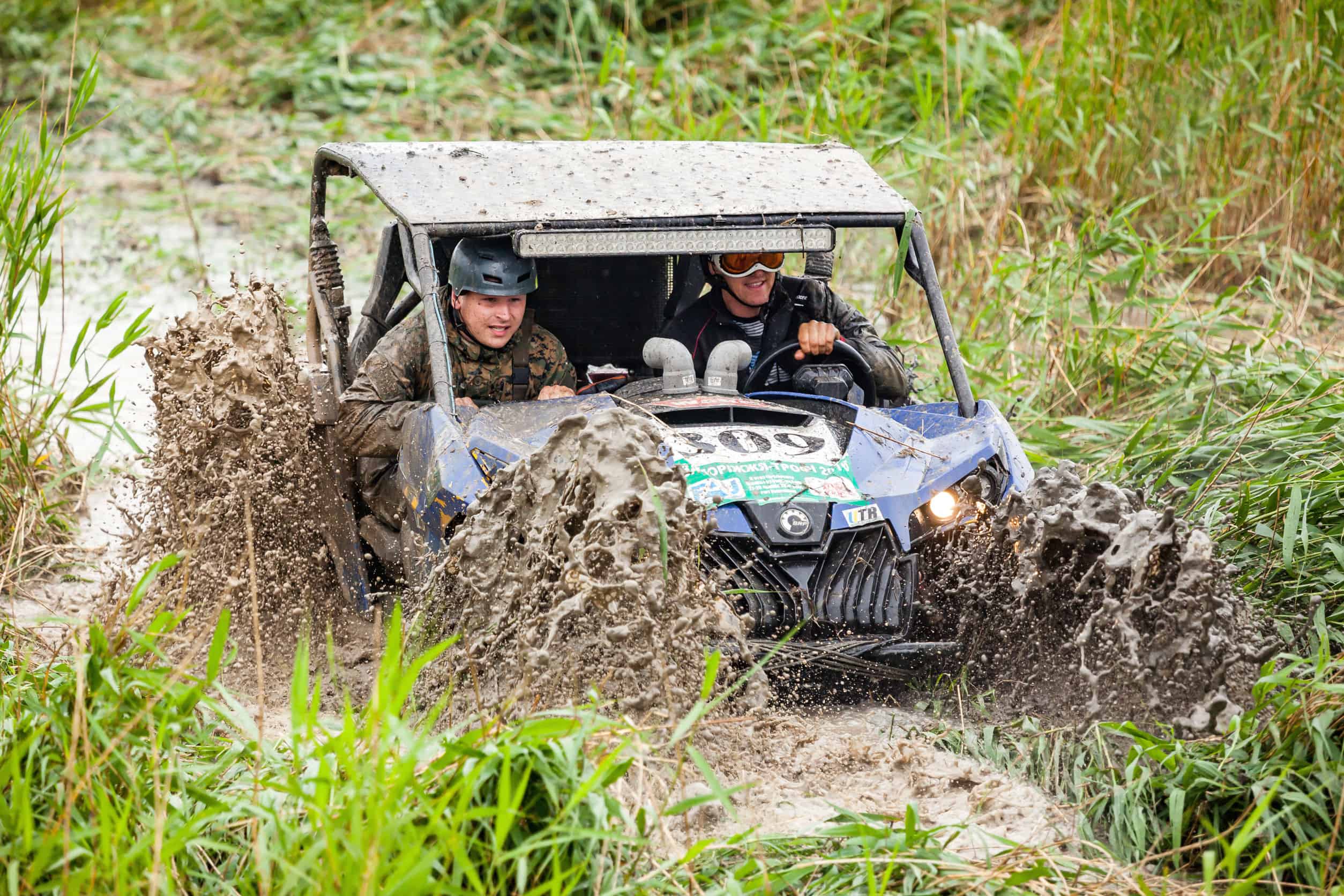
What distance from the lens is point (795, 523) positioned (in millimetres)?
3959

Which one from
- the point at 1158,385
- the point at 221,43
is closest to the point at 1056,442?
the point at 1158,385

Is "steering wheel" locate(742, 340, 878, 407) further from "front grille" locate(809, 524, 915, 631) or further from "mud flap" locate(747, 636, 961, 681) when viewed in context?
"mud flap" locate(747, 636, 961, 681)

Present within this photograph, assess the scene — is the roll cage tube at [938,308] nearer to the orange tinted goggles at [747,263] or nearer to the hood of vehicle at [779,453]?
the hood of vehicle at [779,453]

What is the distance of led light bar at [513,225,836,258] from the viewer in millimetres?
4434

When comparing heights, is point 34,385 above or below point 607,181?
below

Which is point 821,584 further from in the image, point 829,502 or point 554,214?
point 554,214

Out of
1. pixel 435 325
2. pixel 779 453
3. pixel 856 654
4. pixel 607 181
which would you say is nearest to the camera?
pixel 856 654

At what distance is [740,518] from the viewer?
3961 mm

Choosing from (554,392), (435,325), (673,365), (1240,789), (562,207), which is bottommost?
(1240,789)

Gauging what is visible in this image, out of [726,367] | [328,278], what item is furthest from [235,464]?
[726,367]

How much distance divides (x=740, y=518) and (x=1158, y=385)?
3301mm

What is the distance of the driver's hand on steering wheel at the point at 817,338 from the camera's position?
525 centimetres

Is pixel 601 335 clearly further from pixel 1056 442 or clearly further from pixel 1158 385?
pixel 1158 385

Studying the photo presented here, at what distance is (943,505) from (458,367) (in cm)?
175
